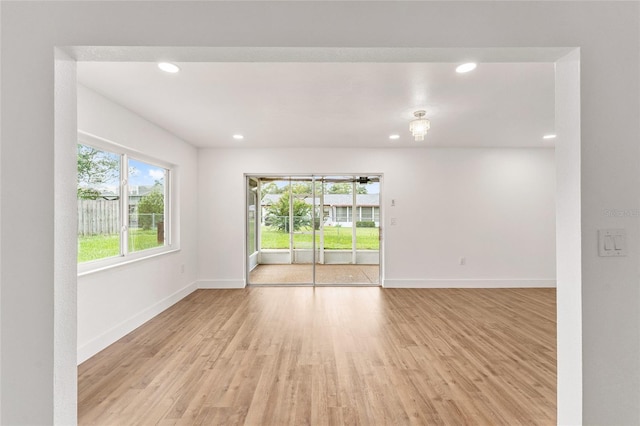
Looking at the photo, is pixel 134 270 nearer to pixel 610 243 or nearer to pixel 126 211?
pixel 126 211

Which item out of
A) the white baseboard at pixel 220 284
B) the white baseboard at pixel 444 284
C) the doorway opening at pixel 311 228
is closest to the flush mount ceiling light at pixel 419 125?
the doorway opening at pixel 311 228

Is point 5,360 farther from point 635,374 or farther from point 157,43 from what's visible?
point 635,374

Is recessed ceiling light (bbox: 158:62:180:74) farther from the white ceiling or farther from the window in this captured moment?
the window

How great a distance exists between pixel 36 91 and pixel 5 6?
1.17ft

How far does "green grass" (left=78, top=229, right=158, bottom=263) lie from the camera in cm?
264

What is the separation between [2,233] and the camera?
1.15 metres

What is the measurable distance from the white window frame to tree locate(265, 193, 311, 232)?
6.23 feet

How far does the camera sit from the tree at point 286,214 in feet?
18.0

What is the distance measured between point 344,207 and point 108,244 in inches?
154


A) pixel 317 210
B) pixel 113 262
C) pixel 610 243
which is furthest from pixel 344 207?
pixel 610 243

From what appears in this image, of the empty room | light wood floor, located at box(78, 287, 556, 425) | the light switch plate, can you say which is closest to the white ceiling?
the empty room

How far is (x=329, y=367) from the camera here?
2305 millimetres

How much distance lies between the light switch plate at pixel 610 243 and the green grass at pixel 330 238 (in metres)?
4.61

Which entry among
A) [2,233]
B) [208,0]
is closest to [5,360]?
[2,233]
